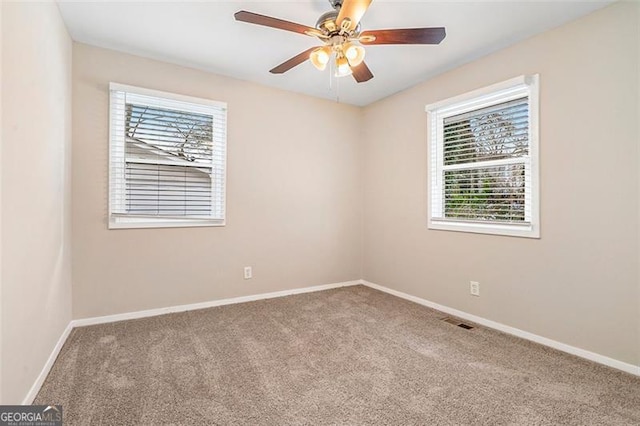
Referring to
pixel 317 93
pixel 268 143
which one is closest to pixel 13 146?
pixel 268 143

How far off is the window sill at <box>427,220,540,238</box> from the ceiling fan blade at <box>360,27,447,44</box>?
1.69 metres

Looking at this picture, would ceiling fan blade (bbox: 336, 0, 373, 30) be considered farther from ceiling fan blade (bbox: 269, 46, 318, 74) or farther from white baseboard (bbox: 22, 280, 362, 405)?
white baseboard (bbox: 22, 280, 362, 405)

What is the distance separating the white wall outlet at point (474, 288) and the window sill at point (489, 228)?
1.60 feet

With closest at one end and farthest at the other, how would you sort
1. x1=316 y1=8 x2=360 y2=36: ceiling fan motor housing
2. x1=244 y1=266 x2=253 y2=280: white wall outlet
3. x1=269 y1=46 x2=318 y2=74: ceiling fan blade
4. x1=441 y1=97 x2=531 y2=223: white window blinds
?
x1=316 y1=8 x2=360 y2=36: ceiling fan motor housing < x1=269 y1=46 x2=318 y2=74: ceiling fan blade < x1=441 y1=97 x2=531 y2=223: white window blinds < x1=244 y1=266 x2=253 y2=280: white wall outlet

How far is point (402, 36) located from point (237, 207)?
2372mm

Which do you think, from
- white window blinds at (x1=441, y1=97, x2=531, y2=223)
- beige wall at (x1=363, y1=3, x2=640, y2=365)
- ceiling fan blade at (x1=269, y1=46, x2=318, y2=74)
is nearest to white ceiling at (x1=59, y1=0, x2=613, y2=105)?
beige wall at (x1=363, y1=3, x2=640, y2=365)

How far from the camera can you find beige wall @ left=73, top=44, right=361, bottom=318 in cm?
277

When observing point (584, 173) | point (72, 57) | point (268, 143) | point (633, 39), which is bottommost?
point (584, 173)

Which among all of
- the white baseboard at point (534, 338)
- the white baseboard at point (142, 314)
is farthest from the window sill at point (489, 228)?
the white baseboard at point (142, 314)

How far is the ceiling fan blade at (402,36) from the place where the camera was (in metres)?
1.83

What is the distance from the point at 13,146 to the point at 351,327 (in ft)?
8.45

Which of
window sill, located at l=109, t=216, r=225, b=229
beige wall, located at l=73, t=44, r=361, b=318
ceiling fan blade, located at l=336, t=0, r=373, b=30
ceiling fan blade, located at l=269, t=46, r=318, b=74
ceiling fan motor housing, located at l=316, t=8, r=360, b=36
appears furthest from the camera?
window sill, located at l=109, t=216, r=225, b=229

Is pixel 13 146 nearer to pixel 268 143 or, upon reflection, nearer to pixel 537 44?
pixel 268 143

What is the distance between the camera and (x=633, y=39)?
204cm
